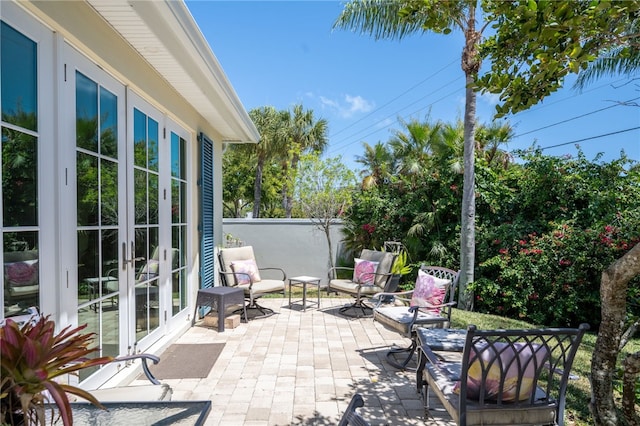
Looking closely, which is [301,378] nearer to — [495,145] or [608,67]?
[495,145]

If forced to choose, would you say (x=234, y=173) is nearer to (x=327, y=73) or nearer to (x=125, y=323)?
(x=327, y=73)

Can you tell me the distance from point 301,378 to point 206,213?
3283 millimetres

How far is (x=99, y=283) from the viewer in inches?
113

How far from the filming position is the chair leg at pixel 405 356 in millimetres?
3678

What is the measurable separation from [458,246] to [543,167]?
2.02m

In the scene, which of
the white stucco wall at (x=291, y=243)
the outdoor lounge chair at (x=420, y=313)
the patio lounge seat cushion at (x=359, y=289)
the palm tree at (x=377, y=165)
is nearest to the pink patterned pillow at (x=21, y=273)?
the outdoor lounge chair at (x=420, y=313)

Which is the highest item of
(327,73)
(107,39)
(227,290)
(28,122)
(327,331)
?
(327,73)

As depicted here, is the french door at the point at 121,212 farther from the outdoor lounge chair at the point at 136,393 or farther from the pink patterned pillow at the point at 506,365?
the pink patterned pillow at the point at 506,365

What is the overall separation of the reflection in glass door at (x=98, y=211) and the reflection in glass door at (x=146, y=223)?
0.36 m

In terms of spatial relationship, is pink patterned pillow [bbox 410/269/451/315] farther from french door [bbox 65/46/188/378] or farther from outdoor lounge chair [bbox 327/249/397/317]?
french door [bbox 65/46/188/378]

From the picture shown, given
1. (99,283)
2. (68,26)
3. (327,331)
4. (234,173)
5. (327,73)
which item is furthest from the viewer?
(234,173)

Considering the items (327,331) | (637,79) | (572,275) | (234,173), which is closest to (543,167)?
(572,275)

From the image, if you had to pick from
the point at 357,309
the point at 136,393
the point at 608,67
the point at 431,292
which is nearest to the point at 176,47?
the point at 136,393

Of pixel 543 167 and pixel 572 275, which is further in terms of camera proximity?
pixel 543 167
